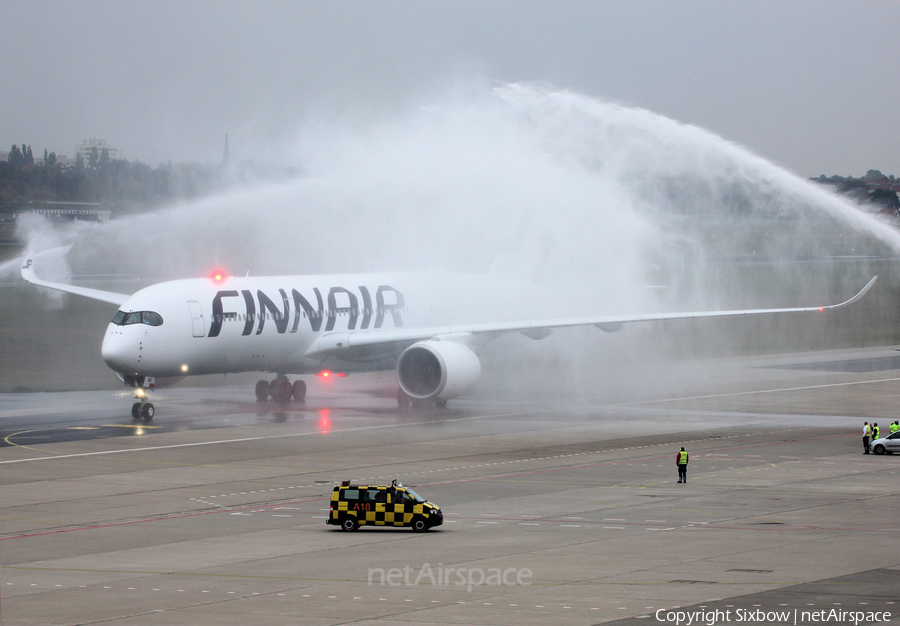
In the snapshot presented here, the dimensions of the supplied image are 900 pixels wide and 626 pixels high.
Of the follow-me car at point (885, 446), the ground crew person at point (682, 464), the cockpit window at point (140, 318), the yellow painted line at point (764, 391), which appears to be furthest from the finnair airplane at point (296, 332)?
the ground crew person at point (682, 464)

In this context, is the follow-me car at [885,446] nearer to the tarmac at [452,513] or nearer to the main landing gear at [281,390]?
the tarmac at [452,513]

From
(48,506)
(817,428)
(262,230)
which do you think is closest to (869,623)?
(48,506)

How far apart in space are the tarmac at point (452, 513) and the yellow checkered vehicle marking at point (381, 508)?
1.09ft

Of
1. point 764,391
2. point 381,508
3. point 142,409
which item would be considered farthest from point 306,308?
point 381,508

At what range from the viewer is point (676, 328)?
76.9 m

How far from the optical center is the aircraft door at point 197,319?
43406mm

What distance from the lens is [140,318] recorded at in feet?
139

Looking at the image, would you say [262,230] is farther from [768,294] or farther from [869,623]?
[869,623]

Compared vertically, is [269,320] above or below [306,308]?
below

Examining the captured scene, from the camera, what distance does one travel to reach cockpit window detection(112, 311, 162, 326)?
42.3 m

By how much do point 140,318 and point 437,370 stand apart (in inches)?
479

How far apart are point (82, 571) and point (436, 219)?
49.0m

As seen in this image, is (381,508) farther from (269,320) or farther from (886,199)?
(886,199)

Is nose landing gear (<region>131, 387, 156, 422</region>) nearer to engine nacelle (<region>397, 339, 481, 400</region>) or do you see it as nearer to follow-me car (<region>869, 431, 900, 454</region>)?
engine nacelle (<region>397, 339, 481, 400</region>)
